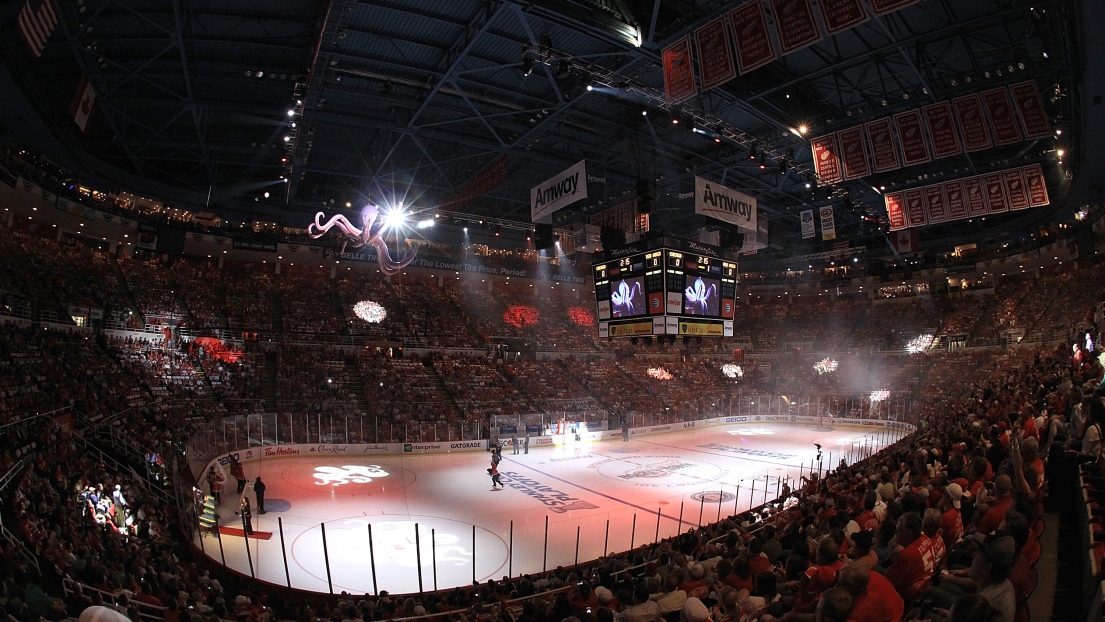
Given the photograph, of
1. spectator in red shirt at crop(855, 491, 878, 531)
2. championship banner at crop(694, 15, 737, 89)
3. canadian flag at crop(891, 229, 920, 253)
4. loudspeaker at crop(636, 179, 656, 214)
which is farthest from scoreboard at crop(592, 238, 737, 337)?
canadian flag at crop(891, 229, 920, 253)

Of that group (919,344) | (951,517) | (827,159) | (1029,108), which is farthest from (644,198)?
(919,344)

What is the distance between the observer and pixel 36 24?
11.0 meters

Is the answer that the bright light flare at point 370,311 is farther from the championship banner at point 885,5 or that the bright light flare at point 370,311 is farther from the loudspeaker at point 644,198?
the championship banner at point 885,5

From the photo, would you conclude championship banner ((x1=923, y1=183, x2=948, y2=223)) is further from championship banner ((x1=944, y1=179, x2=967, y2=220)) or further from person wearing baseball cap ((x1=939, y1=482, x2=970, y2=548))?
person wearing baseball cap ((x1=939, y1=482, x2=970, y2=548))

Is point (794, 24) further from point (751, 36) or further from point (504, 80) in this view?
point (504, 80)

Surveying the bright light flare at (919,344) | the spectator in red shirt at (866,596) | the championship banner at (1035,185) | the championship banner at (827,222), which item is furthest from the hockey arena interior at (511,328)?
the championship banner at (827,222)

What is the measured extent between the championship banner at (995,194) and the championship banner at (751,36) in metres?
10.5

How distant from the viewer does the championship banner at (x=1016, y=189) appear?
54.1 feet

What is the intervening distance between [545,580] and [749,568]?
402 cm

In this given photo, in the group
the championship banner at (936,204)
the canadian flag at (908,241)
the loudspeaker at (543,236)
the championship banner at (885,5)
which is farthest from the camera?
the canadian flag at (908,241)

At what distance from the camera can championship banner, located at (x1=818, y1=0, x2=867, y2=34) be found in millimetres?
9578

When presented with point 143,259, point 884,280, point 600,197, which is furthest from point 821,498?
point 884,280

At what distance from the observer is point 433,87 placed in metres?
18.5

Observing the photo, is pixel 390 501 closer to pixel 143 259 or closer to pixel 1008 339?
pixel 143 259
